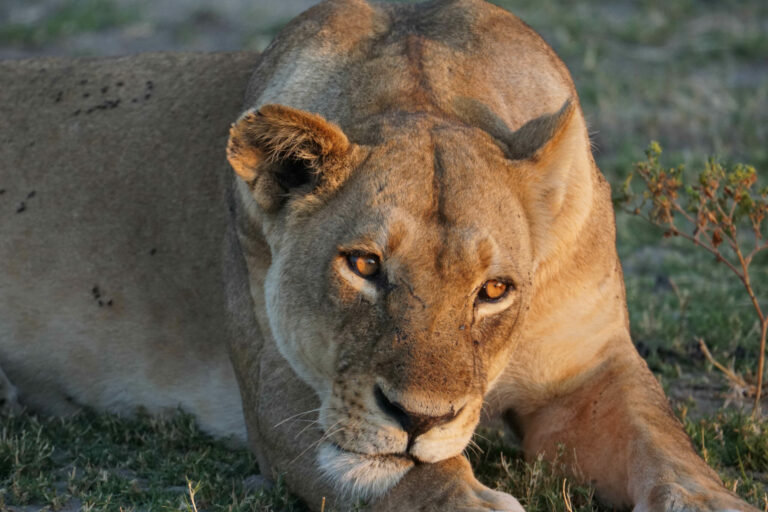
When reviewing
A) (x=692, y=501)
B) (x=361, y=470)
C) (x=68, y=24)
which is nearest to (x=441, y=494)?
(x=361, y=470)

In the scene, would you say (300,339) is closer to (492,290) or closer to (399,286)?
(399,286)

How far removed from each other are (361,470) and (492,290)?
0.55 metres

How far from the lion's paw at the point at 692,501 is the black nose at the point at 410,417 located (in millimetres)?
676

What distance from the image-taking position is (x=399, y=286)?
295 centimetres

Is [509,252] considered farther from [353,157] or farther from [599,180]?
[599,180]

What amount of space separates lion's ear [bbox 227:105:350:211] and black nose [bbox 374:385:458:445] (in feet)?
2.08

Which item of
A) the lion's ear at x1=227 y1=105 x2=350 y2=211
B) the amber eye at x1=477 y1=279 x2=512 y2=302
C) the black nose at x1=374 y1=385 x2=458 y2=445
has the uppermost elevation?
the lion's ear at x1=227 y1=105 x2=350 y2=211

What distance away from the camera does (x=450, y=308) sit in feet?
9.66

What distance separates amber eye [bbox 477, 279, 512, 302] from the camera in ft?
10.00

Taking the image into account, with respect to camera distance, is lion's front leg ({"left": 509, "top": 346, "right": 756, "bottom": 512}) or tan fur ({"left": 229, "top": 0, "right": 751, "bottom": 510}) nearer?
tan fur ({"left": 229, "top": 0, "right": 751, "bottom": 510})

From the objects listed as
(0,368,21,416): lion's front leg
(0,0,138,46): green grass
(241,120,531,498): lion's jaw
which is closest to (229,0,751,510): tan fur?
(241,120,531,498): lion's jaw

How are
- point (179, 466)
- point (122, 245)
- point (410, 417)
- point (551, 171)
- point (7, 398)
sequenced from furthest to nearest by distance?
point (122, 245), point (7, 398), point (179, 466), point (551, 171), point (410, 417)

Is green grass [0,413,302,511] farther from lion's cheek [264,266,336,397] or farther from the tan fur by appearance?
lion's cheek [264,266,336,397]

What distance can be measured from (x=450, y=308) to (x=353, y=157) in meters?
0.52
